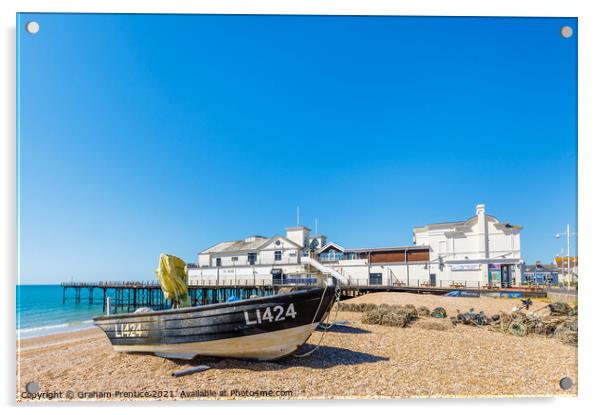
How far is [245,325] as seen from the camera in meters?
4.91

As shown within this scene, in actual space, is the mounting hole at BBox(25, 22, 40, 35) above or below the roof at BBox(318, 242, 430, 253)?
above

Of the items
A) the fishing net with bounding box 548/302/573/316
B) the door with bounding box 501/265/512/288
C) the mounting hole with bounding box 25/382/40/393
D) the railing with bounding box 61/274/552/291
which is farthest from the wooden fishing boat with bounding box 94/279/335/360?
the door with bounding box 501/265/512/288

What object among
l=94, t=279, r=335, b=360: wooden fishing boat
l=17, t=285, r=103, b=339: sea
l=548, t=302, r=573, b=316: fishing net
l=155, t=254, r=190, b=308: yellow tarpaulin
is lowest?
l=17, t=285, r=103, b=339: sea

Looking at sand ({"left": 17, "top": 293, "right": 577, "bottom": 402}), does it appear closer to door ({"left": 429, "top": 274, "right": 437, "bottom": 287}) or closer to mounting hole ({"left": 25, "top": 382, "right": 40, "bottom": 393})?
mounting hole ({"left": 25, "top": 382, "right": 40, "bottom": 393})

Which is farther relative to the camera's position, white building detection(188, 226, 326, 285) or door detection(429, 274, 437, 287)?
white building detection(188, 226, 326, 285)

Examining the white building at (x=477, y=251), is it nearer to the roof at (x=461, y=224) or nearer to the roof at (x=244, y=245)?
the roof at (x=461, y=224)

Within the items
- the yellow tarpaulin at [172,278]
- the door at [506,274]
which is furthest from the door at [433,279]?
the yellow tarpaulin at [172,278]

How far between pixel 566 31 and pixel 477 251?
1786 centimetres

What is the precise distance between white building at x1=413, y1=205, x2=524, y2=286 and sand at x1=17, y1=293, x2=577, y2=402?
15331 millimetres

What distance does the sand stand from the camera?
456cm

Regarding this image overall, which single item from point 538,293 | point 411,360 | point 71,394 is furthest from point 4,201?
point 538,293

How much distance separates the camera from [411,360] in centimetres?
544

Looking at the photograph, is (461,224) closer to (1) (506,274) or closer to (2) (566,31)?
(1) (506,274)

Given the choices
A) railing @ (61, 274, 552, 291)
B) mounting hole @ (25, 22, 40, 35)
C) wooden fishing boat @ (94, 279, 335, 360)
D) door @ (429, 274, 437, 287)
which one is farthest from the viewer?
door @ (429, 274, 437, 287)
